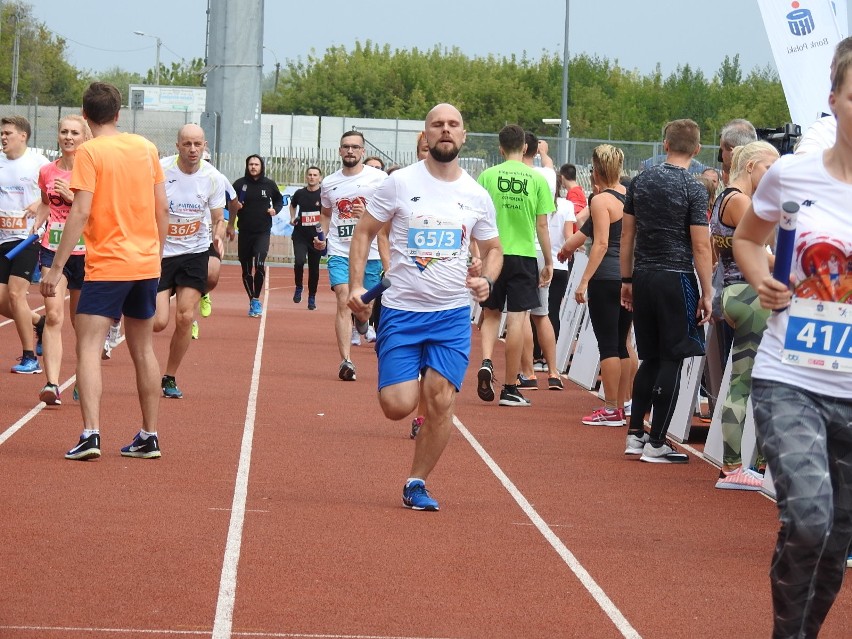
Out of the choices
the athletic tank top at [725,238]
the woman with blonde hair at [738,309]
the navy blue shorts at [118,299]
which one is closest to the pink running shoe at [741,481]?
the woman with blonde hair at [738,309]

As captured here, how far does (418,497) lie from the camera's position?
784cm

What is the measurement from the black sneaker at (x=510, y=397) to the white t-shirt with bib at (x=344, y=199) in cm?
219

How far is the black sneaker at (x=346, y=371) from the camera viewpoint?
14047 millimetres

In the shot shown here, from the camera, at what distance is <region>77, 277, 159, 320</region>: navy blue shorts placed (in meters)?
8.73

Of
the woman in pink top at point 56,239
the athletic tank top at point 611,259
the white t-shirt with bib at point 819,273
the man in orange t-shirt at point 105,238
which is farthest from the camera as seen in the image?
the athletic tank top at point 611,259

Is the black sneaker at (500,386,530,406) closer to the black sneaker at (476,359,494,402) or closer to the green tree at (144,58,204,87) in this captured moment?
the black sneaker at (476,359,494,402)

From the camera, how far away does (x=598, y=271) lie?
11984mm

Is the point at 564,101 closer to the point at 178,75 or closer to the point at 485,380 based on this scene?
the point at 485,380

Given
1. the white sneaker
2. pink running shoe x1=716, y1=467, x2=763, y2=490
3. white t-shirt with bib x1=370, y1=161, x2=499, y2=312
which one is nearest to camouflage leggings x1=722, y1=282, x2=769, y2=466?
pink running shoe x1=716, y1=467, x2=763, y2=490

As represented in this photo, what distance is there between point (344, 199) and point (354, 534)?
7.31m

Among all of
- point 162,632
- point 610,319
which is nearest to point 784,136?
point 610,319

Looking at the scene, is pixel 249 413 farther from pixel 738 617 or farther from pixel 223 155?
pixel 223 155

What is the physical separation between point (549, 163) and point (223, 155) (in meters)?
21.9

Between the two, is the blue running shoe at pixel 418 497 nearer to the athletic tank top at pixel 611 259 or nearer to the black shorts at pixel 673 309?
the black shorts at pixel 673 309
